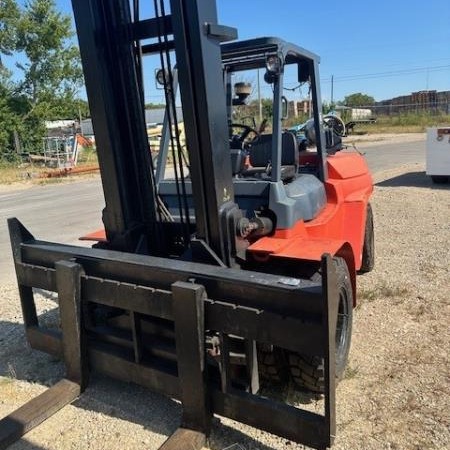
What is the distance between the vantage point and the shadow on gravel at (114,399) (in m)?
3.00

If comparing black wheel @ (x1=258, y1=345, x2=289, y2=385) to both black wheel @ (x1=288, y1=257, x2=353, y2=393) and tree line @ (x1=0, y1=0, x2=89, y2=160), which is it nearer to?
black wheel @ (x1=288, y1=257, x2=353, y2=393)

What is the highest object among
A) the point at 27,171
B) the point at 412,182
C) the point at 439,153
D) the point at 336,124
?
the point at 336,124

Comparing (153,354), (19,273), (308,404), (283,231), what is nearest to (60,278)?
(19,273)

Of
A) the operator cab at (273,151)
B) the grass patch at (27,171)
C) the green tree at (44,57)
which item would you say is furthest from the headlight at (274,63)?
the green tree at (44,57)

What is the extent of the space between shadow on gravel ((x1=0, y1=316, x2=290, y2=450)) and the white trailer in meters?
11.4

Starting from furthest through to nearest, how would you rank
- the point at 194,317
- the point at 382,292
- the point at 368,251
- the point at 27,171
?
the point at 27,171 < the point at 368,251 < the point at 382,292 < the point at 194,317

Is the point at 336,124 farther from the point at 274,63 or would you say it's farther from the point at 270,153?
the point at 274,63

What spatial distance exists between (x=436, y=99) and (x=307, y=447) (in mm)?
52260

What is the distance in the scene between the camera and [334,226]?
4391 mm

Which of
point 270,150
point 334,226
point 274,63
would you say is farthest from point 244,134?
point 334,226

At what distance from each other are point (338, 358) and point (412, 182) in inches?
444

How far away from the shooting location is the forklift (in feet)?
8.91

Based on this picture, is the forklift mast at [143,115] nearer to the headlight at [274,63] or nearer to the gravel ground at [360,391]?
the headlight at [274,63]

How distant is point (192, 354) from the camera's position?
2.87m
